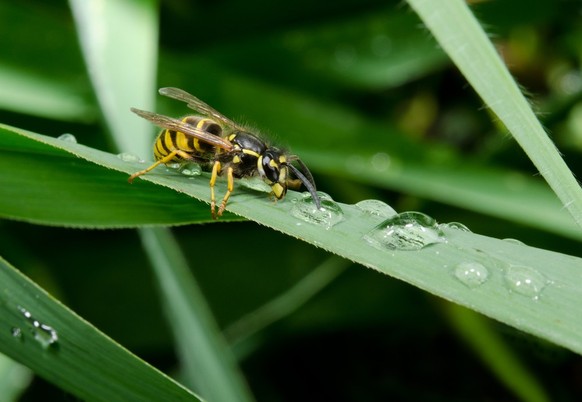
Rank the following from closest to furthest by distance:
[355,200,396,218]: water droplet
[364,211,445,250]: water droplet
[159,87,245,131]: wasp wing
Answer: [364,211,445,250]: water droplet → [355,200,396,218]: water droplet → [159,87,245,131]: wasp wing

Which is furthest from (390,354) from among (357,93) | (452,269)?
(452,269)

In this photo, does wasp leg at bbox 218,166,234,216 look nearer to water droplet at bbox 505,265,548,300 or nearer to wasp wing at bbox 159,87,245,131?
wasp wing at bbox 159,87,245,131

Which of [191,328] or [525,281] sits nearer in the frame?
[525,281]

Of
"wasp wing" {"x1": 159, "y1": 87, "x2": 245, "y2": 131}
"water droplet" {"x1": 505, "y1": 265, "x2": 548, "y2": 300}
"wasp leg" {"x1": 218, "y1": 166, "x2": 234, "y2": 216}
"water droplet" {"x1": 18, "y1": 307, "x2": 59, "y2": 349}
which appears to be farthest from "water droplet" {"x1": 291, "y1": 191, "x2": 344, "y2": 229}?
"wasp wing" {"x1": 159, "y1": 87, "x2": 245, "y2": 131}

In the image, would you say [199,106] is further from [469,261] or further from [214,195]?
[469,261]

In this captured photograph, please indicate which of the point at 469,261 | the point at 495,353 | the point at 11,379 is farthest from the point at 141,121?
the point at 495,353

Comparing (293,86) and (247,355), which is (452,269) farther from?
(293,86)
